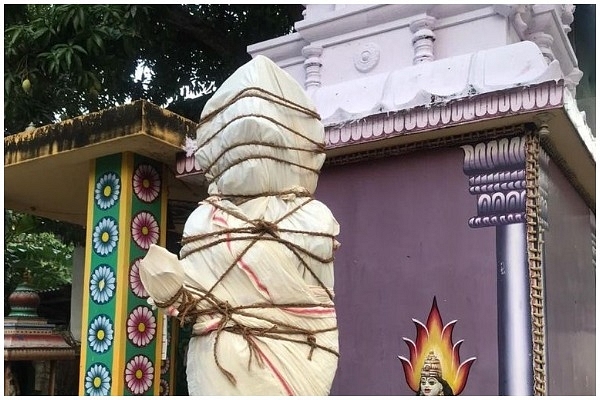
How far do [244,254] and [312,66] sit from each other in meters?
2.42

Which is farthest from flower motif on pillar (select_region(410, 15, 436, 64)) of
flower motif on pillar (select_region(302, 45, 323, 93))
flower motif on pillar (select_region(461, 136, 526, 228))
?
flower motif on pillar (select_region(461, 136, 526, 228))

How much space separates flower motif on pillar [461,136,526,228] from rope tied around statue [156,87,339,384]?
116 cm

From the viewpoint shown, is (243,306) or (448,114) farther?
(448,114)

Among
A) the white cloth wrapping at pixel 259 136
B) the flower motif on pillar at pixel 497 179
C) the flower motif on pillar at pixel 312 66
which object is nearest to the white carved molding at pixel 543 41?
the flower motif on pillar at pixel 497 179

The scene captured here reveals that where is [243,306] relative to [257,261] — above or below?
below

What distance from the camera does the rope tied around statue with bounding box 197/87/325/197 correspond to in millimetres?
2965

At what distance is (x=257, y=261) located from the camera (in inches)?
112

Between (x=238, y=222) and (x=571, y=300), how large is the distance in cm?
253

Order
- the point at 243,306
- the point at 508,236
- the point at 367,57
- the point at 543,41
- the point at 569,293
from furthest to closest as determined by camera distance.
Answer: the point at 543,41 → the point at 367,57 → the point at 569,293 → the point at 508,236 → the point at 243,306

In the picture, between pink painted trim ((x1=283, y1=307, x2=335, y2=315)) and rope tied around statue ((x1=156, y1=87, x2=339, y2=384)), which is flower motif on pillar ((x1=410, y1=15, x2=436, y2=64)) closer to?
rope tied around statue ((x1=156, y1=87, x2=339, y2=384))

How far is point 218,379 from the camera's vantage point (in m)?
2.77

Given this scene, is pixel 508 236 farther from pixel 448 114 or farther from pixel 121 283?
pixel 121 283

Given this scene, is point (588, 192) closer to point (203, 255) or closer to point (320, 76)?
point (320, 76)

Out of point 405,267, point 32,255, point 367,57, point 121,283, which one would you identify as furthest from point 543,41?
point 32,255
